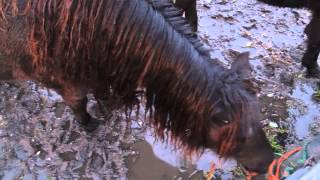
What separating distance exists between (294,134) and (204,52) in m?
1.45

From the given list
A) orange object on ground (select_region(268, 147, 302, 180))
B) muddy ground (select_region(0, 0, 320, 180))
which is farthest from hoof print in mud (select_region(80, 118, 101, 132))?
orange object on ground (select_region(268, 147, 302, 180))

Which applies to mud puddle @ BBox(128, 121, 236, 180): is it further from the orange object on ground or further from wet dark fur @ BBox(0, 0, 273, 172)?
wet dark fur @ BBox(0, 0, 273, 172)

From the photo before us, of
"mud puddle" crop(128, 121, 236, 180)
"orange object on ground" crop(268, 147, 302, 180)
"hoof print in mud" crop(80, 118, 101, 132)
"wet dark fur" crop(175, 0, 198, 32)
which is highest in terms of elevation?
"wet dark fur" crop(175, 0, 198, 32)

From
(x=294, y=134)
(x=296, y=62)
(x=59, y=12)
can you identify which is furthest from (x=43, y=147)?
(x=296, y=62)

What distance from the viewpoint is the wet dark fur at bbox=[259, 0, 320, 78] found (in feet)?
12.4

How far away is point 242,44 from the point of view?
4.34m

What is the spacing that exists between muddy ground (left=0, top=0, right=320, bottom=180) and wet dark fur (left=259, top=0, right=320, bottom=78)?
10 cm

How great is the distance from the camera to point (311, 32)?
3.88m

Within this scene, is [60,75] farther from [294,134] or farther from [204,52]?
[294,134]

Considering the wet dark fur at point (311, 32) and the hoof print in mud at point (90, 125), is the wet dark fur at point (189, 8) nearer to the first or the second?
the wet dark fur at point (311, 32)

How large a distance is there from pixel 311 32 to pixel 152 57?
6.40 feet

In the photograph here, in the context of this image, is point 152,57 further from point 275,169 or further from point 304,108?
point 304,108

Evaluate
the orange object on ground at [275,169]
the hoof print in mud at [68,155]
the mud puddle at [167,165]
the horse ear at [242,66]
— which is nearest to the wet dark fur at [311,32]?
the mud puddle at [167,165]

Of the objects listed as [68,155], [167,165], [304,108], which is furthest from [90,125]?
[304,108]
